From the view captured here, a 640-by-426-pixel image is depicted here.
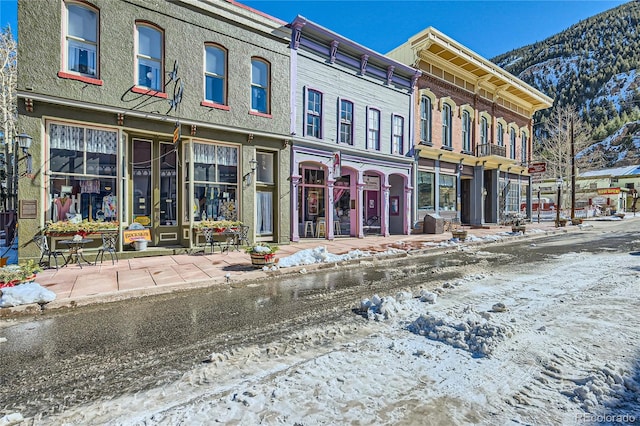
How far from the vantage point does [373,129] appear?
17000 millimetres

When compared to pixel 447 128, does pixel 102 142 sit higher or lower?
lower

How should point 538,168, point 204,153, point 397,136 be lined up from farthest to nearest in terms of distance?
point 538,168
point 397,136
point 204,153

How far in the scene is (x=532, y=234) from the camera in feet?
60.7

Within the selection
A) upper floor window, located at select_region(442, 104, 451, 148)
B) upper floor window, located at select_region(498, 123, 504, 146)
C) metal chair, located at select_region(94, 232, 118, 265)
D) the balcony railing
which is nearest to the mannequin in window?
metal chair, located at select_region(94, 232, 118, 265)

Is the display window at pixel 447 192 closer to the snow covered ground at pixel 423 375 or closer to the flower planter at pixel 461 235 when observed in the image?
the flower planter at pixel 461 235

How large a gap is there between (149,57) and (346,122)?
872cm

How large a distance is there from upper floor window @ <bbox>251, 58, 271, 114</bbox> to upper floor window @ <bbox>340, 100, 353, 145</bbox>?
415 centimetres

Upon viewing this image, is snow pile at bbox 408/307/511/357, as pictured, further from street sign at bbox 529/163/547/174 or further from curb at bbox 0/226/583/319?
street sign at bbox 529/163/547/174

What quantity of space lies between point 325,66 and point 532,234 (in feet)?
48.8

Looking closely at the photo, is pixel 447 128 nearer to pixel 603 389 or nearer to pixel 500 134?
pixel 500 134

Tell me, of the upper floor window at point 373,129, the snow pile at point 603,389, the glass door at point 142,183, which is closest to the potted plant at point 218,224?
the glass door at point 142,183

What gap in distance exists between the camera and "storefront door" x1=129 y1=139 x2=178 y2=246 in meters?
10.7

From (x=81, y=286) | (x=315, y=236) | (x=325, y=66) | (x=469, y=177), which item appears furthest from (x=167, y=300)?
(x=469, y=177)

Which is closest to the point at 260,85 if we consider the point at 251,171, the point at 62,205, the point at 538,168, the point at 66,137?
the point at 251,171
